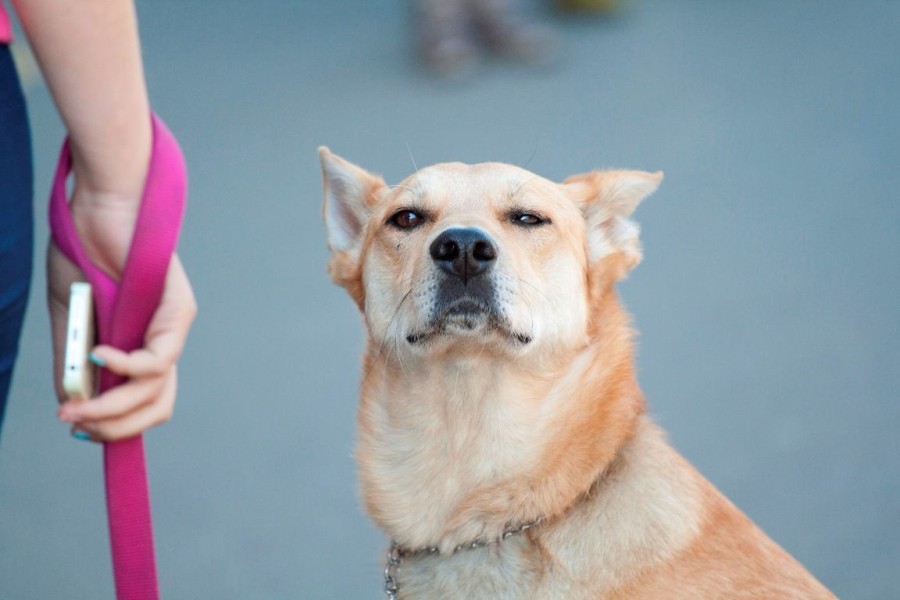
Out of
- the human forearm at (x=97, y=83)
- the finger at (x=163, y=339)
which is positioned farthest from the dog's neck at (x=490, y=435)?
the human forearm at (x=97, y=83)

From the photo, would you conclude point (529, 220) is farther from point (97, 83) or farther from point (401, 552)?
point (97, 83)

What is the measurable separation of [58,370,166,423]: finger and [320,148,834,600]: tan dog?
82 cm

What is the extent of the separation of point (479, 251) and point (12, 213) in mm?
1083

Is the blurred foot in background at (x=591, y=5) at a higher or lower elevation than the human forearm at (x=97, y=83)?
higher

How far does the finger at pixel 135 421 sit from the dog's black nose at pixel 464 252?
31.1 inches

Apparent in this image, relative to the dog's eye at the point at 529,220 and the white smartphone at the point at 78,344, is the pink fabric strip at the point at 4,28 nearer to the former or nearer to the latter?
the white smartphone at the point at 78,344

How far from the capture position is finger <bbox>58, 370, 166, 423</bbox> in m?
1.51

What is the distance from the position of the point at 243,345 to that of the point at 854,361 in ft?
8.20

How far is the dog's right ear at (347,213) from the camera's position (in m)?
2.67

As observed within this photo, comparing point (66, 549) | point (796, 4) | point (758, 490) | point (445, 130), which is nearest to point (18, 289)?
point (66, 549)

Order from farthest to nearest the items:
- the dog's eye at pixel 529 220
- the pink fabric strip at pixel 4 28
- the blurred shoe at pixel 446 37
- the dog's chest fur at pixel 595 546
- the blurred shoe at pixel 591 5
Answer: the blurred shoe at pixel 591 5
the blurred shoe at pixel 446 37
the dog's eye at pixel 529 220
the dog's chest fur at pixel 595 546
the pink fabric strip at pixel 4 28

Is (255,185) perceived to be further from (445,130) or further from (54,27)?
(54,27)

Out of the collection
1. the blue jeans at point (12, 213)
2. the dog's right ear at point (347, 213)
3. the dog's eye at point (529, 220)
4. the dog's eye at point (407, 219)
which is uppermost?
the dog's right ear at point (347, 213)

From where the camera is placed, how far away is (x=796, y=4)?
260 inches
